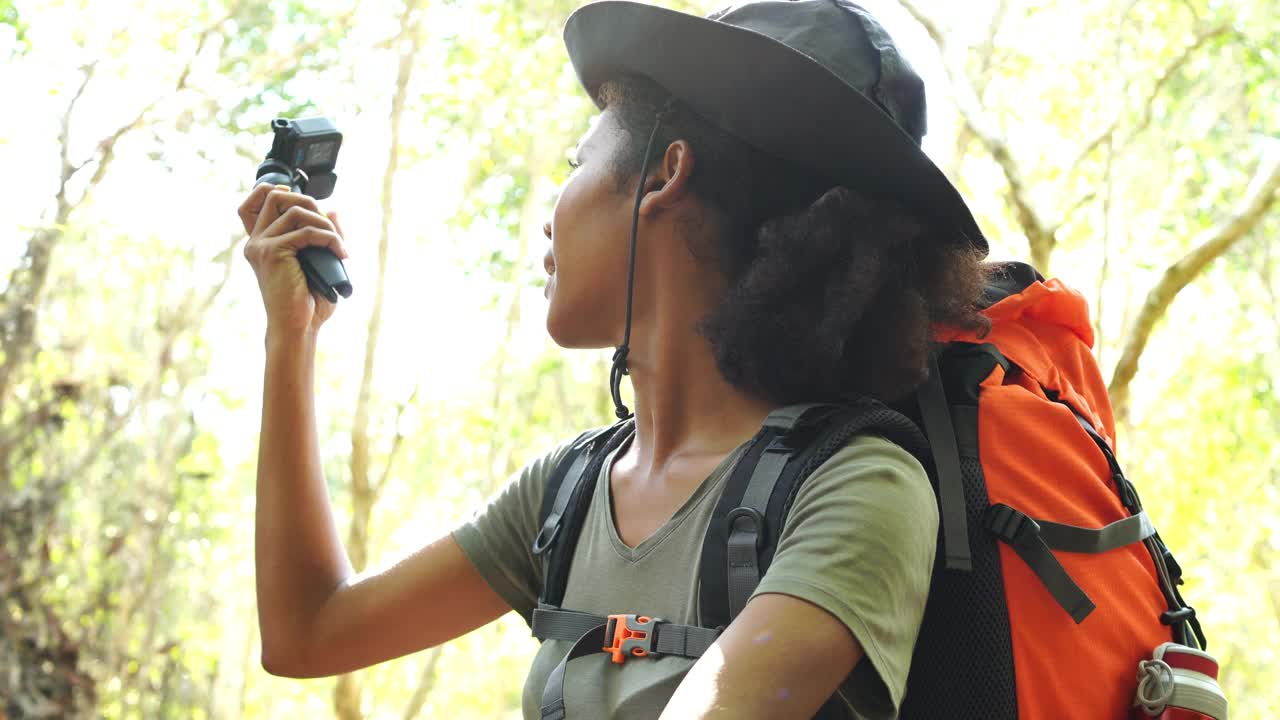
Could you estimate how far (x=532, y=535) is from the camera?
4.40ft

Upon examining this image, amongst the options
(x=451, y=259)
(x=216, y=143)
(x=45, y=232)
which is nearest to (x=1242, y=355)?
(x=451, y=259)

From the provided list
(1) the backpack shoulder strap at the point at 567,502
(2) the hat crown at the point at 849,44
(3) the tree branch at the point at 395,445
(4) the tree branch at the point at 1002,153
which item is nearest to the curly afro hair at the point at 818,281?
(2) the hat crown at the point at 849,44

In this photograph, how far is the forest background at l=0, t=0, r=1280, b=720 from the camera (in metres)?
4.08

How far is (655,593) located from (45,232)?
3.66 metres

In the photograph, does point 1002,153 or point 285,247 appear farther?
point 1002,153

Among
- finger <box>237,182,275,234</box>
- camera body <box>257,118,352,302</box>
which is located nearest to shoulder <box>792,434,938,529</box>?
camera body <box>257,118,352,302</box>

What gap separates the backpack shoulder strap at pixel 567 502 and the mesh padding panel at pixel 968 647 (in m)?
0.39

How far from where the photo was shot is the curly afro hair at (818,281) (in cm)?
112

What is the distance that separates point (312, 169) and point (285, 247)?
140mm

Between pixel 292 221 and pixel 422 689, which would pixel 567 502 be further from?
pixel 422 689

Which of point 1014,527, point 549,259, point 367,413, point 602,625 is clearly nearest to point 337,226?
point 549,259

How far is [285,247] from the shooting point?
1.35 metres

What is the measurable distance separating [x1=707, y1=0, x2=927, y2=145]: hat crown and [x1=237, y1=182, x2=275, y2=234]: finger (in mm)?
591

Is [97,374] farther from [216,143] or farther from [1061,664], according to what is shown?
[1061,664]
